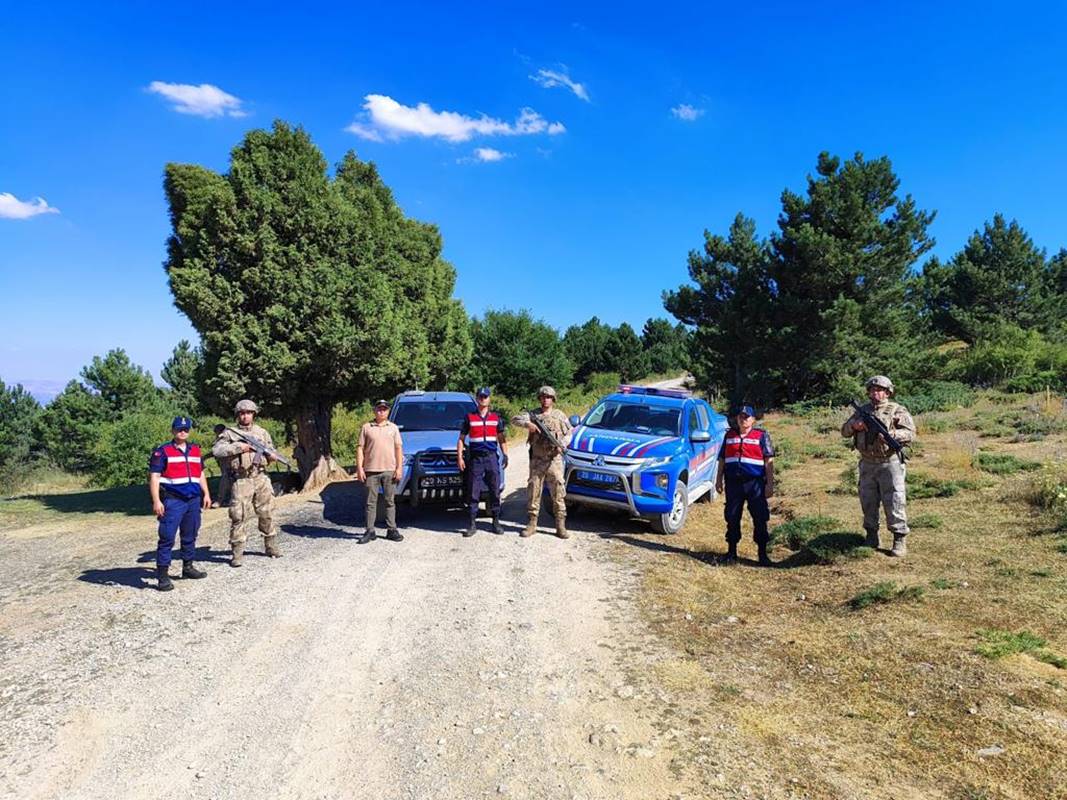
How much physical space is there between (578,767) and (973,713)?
2406mm

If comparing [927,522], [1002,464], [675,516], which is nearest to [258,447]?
[675,516]

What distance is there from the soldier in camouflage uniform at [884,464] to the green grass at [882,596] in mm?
1248

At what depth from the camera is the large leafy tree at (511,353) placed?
A: 109ft

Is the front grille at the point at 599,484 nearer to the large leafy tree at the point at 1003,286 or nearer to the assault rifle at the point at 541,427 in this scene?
the assault rifle at the point at 541,427

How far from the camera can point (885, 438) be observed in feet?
21.6

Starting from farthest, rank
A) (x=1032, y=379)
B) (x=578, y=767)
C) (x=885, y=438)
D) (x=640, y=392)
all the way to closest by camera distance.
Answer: (x=1032, y=379) < (x=640, y=392) < (x=885, y=438) < (x=578, y=767)

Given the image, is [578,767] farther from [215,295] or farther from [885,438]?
[215,295]

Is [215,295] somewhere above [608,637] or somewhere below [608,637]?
above

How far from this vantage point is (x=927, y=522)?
7.81 meters

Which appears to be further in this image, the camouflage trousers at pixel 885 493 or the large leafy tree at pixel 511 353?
the large leafy tree at pixel 511 353

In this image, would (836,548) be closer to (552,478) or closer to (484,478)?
(552,478)

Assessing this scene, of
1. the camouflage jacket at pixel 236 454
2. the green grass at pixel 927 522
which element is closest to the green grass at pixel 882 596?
the green grass at pixel 927 522

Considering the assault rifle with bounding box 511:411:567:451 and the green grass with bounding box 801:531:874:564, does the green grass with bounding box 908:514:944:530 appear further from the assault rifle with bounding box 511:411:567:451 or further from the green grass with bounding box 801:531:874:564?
the assault rifle with bounding box 511:411:567:451

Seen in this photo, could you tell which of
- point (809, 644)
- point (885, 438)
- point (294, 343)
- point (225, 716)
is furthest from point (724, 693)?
point (294, 343)
